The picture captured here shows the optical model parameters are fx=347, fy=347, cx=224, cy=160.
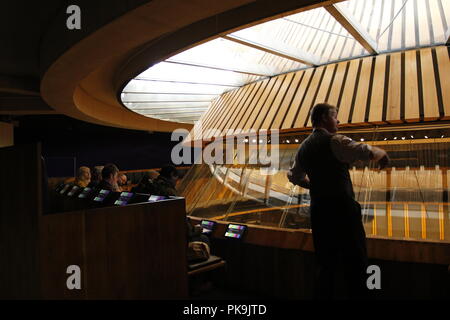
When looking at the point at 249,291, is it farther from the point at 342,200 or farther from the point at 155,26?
the point at 155,26

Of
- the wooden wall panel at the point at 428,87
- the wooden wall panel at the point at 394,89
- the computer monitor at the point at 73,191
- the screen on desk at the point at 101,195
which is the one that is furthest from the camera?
the computer monitor at the point at 73,191

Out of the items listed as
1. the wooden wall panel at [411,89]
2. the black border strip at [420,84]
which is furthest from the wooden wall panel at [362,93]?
the black border strip at [420,84]

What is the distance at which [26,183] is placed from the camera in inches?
97.0

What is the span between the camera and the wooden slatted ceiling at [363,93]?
418 cm

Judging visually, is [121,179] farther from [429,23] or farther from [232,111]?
[429,23]

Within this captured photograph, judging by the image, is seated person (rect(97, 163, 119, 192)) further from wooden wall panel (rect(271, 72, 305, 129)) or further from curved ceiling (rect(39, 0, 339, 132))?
wooden wall panel (rect(271, 72, 305, 129))

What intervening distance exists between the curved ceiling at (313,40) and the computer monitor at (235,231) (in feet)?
7.95

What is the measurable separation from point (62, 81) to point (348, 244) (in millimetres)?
6038

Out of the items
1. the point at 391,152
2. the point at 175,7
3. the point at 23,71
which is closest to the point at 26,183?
the point at 175,7

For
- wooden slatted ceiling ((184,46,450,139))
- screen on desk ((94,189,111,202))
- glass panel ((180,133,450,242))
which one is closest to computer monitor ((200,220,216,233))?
glass panel ((180,133,450,242))

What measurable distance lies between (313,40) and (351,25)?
168 centimetres

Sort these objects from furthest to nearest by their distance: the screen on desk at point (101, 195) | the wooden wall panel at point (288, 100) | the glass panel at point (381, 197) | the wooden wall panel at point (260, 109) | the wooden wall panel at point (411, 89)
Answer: the wooden wall panel at point (260, 109) < the wooden wall panel at point (288, 100) < the screen on desk at point (101, 195) < the wooden wall panel at point (411, 89) < the glass panel at point (381, 197)

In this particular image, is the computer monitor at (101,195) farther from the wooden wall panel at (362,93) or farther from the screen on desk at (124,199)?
the wooden wall panel at (362,93)

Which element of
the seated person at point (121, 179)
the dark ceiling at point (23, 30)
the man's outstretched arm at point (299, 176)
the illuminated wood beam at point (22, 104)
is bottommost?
the seated person at point (121, 179)
